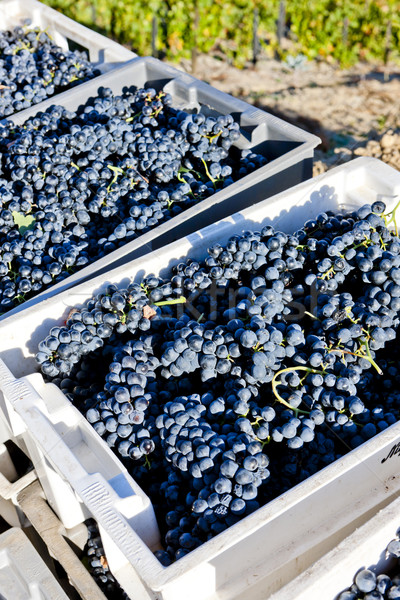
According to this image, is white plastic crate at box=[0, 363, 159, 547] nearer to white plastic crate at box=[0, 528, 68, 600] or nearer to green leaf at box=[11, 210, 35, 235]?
white plastic crate at box=[0, 528, 68, 600]

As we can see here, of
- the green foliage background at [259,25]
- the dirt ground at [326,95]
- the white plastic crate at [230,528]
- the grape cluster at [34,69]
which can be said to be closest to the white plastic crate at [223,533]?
the white plastic crate at [230,528]

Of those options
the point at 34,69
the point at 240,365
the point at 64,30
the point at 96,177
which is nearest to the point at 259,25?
the point at 64,30

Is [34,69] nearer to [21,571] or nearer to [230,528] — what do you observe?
[21,571]

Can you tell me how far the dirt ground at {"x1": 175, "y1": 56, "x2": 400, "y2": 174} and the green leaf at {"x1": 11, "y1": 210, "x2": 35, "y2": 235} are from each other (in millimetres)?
2562

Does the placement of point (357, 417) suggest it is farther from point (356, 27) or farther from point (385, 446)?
point (356, 27)

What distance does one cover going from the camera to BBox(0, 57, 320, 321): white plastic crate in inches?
78.7

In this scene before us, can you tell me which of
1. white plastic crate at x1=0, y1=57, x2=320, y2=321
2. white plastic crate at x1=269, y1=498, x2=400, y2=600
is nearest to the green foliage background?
white plastic crate at x1=0, y1=57, x2=320, y2=321

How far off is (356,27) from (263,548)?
579 centimetres

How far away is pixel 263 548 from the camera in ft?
4.34

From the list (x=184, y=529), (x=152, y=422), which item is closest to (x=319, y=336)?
(x=152, y=422)

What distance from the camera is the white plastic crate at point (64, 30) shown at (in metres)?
3.07

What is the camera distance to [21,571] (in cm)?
161

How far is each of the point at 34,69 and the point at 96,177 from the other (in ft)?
3.43

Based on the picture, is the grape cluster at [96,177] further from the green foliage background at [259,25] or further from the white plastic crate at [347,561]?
the green foliage background at [259,25]
